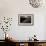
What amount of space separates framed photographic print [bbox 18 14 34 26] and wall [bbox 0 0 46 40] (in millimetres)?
98

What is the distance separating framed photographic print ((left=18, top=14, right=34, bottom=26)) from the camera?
388 centimetres

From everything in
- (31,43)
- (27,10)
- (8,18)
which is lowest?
(31,43)

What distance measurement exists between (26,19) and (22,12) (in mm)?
268

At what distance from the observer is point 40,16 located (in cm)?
388

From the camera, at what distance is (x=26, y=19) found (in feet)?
12.9

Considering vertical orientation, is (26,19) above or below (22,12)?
below

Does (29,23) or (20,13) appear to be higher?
(20,13)

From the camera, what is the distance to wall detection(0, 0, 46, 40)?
12.6 feet

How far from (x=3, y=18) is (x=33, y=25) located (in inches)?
40.5

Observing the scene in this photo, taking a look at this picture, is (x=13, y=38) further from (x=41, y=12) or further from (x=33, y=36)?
(x=41, y=12)

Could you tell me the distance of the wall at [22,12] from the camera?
3844mm

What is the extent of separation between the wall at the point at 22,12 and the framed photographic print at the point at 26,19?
0.32 feet

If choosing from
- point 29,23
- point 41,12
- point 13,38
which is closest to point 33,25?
point 29,23

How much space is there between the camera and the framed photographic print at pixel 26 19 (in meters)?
3.88
